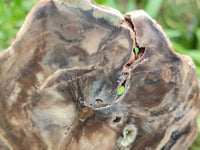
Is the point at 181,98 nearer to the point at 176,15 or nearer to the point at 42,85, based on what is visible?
the point at 42,85

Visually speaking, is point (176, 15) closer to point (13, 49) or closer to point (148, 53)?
point (148, 53)

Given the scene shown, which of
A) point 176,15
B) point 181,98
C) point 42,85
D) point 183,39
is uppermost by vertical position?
point 42,85

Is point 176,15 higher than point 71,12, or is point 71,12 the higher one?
point 71,12

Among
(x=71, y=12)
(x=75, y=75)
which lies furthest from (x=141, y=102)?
(x=71, y=12)

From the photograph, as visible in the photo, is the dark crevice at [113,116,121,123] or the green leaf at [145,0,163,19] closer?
the dark crevice at [113,116,121,123]

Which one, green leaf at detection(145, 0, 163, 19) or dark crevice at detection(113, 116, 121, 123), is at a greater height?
dark crevice at detection(113, 116, 121, 123)

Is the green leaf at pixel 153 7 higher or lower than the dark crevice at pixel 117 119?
lower

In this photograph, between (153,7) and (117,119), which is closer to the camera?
(117,119)

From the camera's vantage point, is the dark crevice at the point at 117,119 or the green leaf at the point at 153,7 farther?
the green leaf at the point at 153,7

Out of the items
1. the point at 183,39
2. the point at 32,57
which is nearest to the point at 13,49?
the point at 32,57

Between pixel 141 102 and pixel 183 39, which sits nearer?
pixel 141 102
